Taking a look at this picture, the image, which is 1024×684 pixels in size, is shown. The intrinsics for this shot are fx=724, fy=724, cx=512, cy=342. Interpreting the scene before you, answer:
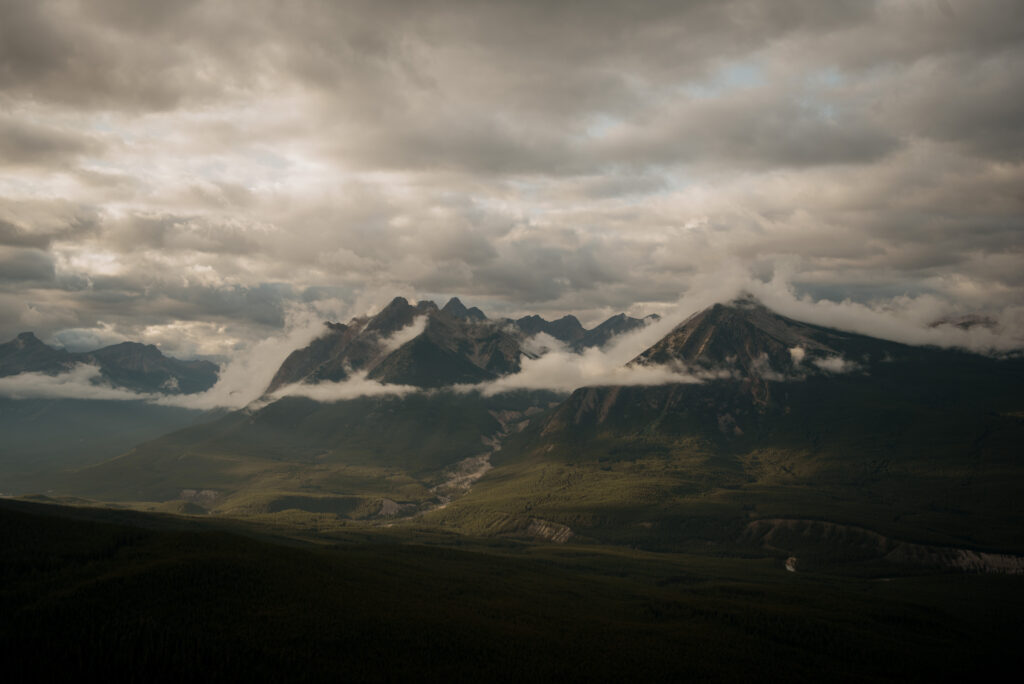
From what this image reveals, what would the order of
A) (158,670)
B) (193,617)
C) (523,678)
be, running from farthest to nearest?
(193,617)
(523,678)
(158,670)

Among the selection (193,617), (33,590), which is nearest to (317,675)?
(193,617)

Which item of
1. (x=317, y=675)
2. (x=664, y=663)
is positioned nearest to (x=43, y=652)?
(x=317, y=675)

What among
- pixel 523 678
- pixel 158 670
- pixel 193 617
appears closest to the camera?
pixel 158 670

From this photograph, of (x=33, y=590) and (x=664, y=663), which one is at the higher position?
(x=33, y=590)

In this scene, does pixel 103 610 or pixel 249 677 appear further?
pixel 103 610

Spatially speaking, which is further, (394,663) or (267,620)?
(267,620)

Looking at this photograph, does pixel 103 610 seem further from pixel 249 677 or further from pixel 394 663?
pixel 394 663

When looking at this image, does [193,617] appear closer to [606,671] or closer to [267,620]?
[267,620]

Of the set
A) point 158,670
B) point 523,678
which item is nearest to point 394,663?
point 523,678

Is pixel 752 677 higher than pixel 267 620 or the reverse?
the reverse
